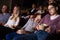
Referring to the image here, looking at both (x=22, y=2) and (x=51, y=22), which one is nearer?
(x=51, y=22)

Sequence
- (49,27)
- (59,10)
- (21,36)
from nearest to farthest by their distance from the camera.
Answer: (21,36)
(49,27)
(59,10)

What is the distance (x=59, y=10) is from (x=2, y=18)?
186cm

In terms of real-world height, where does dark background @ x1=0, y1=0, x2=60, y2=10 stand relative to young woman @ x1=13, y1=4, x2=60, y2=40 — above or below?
below

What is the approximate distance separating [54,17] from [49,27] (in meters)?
0.37

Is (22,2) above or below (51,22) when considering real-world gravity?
below

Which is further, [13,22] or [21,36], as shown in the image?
[13,22]

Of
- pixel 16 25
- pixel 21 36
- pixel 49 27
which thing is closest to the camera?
pixel 21 36

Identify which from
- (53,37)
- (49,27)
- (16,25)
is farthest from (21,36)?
(16,25)

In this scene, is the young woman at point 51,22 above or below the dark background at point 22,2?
above

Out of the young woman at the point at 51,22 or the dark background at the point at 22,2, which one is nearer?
the young woman at the point at 51,22

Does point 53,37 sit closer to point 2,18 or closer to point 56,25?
point 56,25

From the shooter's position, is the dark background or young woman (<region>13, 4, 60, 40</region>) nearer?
young woman (<region>13, 4, 60, 40</region>)

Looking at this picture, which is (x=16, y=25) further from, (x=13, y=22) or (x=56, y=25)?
(x=56, y=25)

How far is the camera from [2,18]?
23.4 ft
